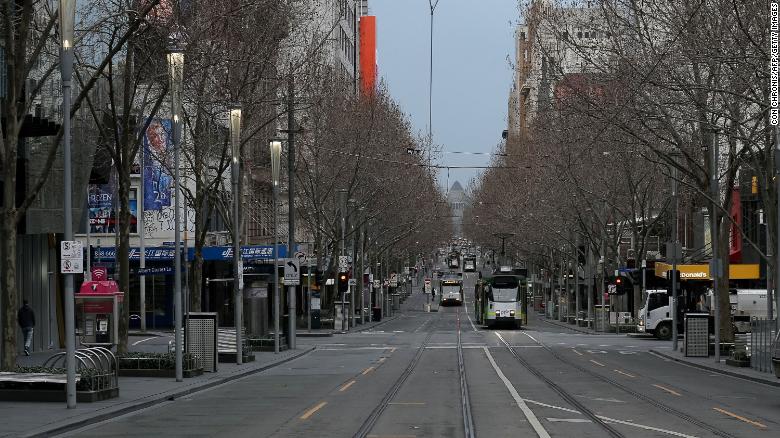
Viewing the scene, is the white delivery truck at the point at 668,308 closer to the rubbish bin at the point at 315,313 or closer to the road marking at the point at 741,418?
the rubbish bin at the point at 315,313

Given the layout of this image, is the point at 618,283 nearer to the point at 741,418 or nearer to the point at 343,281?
the point at 343,281

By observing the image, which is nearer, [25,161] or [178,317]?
[178,317]

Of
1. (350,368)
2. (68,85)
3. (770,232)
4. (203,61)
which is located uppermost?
(203,61)

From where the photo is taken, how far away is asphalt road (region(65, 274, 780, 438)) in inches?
714

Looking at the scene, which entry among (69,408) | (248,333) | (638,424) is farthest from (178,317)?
(248,333)

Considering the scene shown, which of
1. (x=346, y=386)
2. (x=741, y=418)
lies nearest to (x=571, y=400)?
(x=741, y=418)

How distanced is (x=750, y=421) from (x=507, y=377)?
11886mm

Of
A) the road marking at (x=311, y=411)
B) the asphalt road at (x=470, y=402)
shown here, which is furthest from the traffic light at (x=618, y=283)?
the road marking at (x=311, y=411)

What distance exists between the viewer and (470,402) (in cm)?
2292

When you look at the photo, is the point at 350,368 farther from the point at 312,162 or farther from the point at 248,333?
the point at 312,162

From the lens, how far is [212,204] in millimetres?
42781

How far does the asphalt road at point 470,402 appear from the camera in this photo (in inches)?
714

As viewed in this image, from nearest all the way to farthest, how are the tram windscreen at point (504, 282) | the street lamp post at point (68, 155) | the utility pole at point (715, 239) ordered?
the street lamp post at point (68, 155)
the utility pole at point (715, 239)
the tram windscreen at point (504, 282)

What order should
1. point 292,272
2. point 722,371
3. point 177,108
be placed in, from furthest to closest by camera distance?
point 292,272 → point 722,371 → point 177,108
